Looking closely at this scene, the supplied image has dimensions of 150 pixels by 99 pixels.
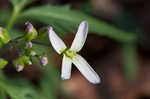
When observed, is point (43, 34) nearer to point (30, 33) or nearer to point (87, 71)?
point (30, 33)

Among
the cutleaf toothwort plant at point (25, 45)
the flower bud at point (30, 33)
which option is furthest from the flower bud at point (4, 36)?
the flower bud at point (30, 33)

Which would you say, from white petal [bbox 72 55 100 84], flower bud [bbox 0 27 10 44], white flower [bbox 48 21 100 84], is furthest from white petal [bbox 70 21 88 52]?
flower bud [bbox 0 27 10 44]

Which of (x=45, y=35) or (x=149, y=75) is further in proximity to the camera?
(x=149, y=75)

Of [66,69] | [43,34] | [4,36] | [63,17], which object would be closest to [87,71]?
[66,69]

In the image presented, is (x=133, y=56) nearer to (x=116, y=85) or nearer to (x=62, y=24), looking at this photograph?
(x=116, y=85)

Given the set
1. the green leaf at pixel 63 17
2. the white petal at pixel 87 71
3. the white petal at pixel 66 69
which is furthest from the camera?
the green leaf at pixel 63 17

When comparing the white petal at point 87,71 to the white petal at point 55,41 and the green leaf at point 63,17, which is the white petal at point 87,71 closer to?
the white petal at point 55,41

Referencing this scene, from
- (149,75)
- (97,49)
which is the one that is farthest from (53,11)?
(149,75)
